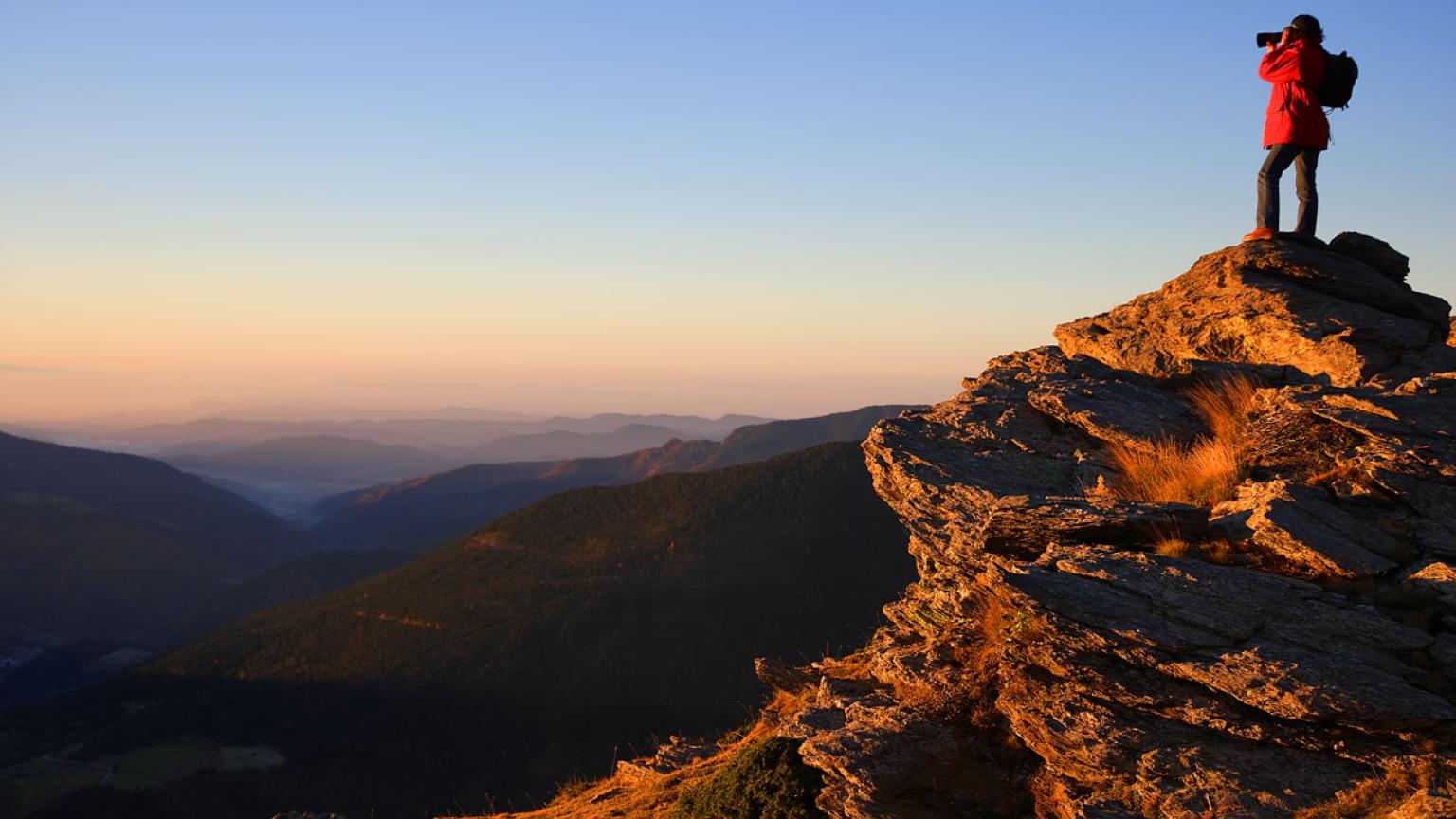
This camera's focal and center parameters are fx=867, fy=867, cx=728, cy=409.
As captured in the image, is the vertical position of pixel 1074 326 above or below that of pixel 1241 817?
above

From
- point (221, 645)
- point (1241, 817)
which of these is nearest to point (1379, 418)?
point (1241, 817)

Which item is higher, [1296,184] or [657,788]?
[1296,184]

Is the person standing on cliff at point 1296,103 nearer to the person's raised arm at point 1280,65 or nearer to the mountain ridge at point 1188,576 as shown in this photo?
the person's raised arm at point 1280,65

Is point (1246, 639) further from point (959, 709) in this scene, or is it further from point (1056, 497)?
point (959, 709)

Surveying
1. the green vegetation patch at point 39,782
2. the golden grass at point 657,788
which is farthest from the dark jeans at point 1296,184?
the green vegetation patch at point 39,782

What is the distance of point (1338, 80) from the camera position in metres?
16.8

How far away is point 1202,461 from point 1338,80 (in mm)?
8795

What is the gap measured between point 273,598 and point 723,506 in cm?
12349

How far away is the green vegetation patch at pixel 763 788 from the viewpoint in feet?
48.0

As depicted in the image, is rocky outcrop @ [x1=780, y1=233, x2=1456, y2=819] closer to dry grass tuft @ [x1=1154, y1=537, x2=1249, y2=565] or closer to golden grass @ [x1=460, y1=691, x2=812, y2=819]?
dry grass tuft @ [x1=1154, y1=537, x2=1249, y2=565]

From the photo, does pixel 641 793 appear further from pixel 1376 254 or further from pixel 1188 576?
pixel 1376 254

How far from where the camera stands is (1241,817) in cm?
971

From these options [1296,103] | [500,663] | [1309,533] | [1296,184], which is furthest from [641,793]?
[500,663]

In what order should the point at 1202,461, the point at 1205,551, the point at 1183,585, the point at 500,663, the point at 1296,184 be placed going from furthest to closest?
the point at 500,663
the point at 1296,184
the point at 1202,461
the point at 1205,551
the point at 1183,585
